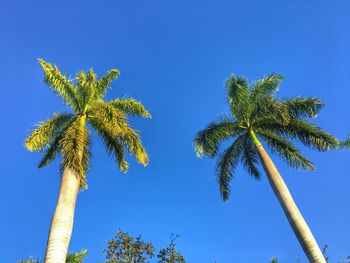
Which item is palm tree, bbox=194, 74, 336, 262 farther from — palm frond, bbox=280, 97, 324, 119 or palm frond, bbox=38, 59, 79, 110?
palm frond, bbox=38, 59, 79, 110

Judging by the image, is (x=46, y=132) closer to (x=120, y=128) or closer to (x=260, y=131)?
(x=120, y=128)

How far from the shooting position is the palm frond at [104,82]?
67.1 ft

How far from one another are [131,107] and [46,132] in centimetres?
442

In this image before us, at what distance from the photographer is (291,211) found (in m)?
18.5

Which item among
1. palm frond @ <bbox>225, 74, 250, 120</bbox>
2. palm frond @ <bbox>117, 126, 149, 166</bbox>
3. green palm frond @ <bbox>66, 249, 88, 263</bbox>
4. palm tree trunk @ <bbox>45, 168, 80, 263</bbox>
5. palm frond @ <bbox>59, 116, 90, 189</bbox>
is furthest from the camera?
green palm frond @ <bbox>66, 249, 88, 263</bbox>

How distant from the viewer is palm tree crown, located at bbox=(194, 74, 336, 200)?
72.7 feet

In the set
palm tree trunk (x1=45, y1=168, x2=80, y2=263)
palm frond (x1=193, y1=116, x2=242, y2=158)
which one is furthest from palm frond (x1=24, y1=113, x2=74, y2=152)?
palm frond (x1=193, y1=116, x2=242, y2=158)

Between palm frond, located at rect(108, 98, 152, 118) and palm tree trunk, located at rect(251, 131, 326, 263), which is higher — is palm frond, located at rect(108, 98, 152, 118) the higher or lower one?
the higher one

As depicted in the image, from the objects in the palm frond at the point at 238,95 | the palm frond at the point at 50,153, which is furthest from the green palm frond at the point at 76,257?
the palm frond at the point at 238,95

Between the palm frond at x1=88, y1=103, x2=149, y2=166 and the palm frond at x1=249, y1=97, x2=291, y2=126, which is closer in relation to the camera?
the palm frond at x1=88, y1=103, x2=149, y2=166

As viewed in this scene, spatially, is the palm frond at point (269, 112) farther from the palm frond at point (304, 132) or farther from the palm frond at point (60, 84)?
the palm frond at point (60, 84)

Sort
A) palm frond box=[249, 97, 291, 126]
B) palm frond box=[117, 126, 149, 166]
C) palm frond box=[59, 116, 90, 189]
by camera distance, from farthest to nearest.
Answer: palm frond box=[249, 97, 291, 126] → palm frond box=[117, 126, 149, 166] → palm frond box=[59, 116, 90, 189]

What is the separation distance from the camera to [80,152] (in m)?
16.5

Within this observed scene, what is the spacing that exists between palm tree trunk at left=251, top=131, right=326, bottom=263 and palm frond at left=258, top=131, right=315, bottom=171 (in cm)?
110
